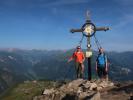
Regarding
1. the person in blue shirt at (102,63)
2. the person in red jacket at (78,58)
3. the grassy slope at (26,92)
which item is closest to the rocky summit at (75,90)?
the person in blue shirt at (102,63)

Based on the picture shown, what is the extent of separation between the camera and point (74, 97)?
23750 millimetres

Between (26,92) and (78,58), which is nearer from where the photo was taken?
(78,58)

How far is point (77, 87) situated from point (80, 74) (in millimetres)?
5250

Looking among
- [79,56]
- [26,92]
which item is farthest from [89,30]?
[26,92]

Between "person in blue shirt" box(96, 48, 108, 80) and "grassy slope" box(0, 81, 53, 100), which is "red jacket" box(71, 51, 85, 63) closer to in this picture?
"person in blue shirt" box(96, 48, 108, 80)

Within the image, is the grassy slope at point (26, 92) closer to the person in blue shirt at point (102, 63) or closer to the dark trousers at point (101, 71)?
the dark trousers at point (101, 71)

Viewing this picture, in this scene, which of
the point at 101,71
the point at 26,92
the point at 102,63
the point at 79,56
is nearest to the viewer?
the point at 102,63

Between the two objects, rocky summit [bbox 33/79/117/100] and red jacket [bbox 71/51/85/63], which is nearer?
rocky summit [bbox 33/79/117/100]

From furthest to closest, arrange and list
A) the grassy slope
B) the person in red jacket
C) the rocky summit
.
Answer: the grassy slope, the person in red jacket, the rocky summit

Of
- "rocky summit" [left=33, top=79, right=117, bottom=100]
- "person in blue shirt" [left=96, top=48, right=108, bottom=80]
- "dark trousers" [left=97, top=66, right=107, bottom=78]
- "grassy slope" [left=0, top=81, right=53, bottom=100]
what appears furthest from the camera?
"grassy slope" [left=0, top=81, right=53, bottom=100]

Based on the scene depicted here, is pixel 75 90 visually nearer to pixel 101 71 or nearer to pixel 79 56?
pixel 101 71

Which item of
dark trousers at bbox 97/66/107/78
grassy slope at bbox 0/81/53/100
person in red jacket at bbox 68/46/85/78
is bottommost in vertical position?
grassy slope at bbox 0/81/53/100

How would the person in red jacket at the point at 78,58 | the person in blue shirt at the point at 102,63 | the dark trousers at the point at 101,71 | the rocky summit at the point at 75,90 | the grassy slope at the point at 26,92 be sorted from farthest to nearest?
the grassy slope at the point at 26,92 < the person in red jacket at the point at 78,58 < the dark trousers at the point at 101,71 < the person in blue shirt at the point at 102,63 < the rocky summit at the point at 75,90

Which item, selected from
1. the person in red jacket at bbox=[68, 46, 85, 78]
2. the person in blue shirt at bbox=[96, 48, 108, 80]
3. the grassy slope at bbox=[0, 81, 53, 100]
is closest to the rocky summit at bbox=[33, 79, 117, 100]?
the person in blue shirt at bbox=[96, 48, 108, 80]
